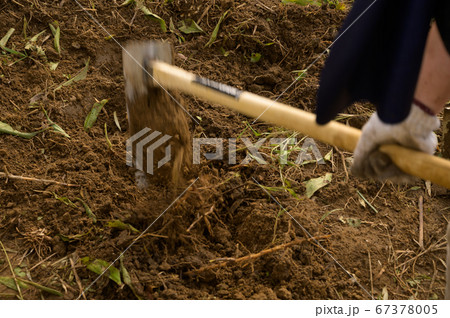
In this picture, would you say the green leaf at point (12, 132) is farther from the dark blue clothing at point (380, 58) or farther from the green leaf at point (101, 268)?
the dark blue clothing at point (380, 58)

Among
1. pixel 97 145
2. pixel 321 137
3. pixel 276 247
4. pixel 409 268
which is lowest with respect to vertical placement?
pixel 409 268

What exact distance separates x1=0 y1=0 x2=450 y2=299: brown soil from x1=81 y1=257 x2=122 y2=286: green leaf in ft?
0.09

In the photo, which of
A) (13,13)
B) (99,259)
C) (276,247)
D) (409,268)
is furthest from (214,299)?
(13,13)

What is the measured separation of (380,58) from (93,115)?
150cm

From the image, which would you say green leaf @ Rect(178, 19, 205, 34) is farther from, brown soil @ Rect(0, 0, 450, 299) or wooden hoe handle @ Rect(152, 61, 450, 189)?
wooden hoe handle @ Rect(152, 61, 450, 189)

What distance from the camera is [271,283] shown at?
5.90 ft

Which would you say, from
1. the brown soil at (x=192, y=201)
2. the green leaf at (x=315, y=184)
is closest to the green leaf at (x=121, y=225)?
the brown soil at (x=192, y=201)

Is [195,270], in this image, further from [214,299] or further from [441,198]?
[441,198]

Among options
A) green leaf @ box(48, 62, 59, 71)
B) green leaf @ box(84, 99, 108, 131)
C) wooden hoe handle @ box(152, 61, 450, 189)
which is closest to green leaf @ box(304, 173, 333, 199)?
wooden hoe handle @ box(152, 61, 450, 189)

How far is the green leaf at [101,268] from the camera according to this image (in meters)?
1.73

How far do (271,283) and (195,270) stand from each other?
0.99 feet

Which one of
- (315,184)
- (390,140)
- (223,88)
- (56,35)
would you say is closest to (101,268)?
(223,88)

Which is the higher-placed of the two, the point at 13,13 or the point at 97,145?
the point at 13,13

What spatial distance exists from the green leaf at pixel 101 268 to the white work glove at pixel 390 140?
95cm
